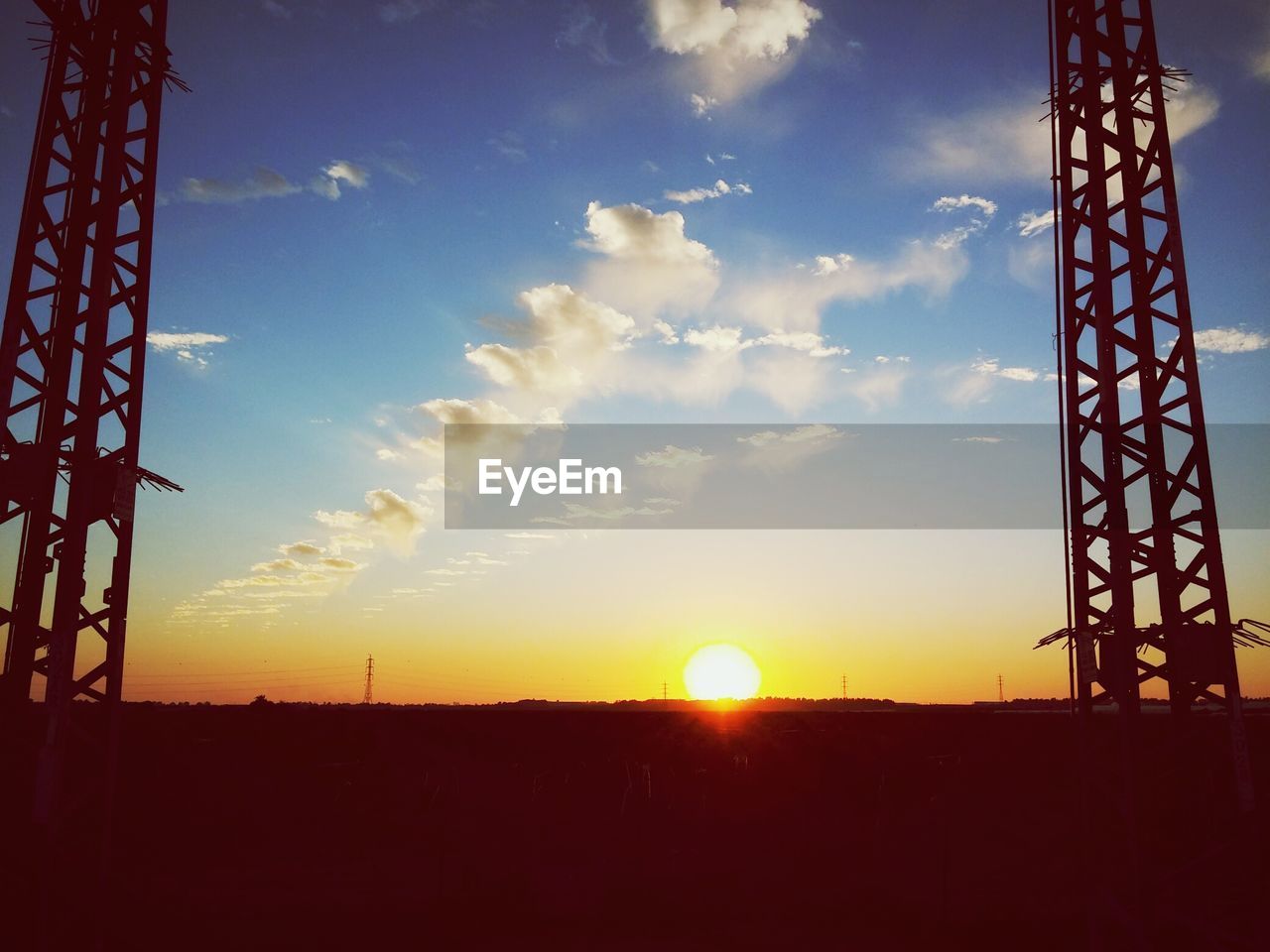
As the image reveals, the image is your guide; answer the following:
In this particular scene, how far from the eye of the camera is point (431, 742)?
56.4 m

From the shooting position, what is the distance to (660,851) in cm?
2281

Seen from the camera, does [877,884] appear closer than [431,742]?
Yes

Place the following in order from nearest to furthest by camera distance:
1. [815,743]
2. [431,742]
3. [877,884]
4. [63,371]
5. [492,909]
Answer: [63,371] → [492,909] → [877,884] → [815,743] → [431,742]

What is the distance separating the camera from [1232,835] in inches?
421

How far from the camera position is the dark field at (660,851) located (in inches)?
555

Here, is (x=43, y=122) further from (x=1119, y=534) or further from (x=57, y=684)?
(x=1119, y=534)

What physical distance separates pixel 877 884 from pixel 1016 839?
9.72 m

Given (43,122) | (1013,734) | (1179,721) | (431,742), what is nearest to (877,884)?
(1179,721)

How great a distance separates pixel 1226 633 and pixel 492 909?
13.0 metres

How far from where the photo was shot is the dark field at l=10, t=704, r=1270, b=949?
1409 centimetres

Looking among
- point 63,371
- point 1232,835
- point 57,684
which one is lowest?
point 1232,835

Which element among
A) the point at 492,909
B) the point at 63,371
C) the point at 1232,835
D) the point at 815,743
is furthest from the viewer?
the point at 815,743

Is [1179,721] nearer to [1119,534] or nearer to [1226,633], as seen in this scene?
[1226,633]

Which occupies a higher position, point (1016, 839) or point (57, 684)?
point (57, 684)
